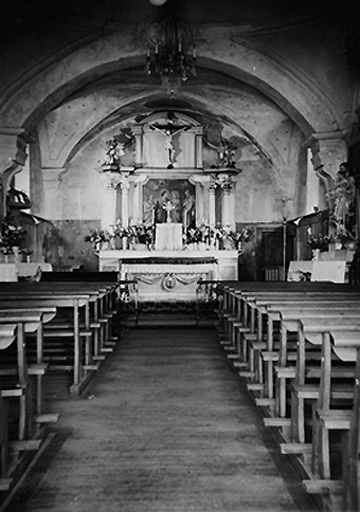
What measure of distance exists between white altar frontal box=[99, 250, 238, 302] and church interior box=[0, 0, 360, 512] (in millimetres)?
51

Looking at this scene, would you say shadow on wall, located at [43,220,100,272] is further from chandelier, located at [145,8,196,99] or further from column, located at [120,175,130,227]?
chandelier, located at [145,8,196,99]

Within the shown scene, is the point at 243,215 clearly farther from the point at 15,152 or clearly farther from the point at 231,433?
the point at 231,433

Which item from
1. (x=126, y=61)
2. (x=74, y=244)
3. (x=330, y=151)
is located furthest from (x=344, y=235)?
(x=74, y=244)

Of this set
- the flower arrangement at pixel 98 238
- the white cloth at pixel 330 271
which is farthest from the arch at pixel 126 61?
the flower arrangement at pixel 98 238

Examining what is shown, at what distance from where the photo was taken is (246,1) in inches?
416

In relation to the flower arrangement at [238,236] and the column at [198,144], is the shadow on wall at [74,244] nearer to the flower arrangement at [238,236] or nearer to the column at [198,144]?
the column at [198,144]

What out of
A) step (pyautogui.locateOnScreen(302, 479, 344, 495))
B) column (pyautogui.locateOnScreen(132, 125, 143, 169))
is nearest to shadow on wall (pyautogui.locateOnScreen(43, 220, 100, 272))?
column (pyautogui.locateOnScreen(132, 125, 143, 169))

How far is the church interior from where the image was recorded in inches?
121

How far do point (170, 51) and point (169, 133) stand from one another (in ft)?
18.3

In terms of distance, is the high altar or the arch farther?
the high altar

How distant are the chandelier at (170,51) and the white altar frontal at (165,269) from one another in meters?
4.01

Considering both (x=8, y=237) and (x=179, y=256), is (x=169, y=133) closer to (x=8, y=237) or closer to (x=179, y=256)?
(x=179, y=256)

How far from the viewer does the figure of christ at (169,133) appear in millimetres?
15211

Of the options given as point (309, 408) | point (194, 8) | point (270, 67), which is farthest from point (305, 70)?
point (309, 408)
